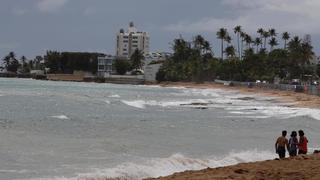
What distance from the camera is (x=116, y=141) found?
25.9 metres

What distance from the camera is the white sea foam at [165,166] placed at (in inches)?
632

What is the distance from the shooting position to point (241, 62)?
144750mm

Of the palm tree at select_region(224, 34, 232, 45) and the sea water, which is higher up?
the palm tree at select_region(224, 34, 232, 45)

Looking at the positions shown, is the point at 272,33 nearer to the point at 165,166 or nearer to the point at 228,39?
the point at 228,39

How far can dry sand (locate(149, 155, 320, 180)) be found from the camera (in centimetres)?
1101

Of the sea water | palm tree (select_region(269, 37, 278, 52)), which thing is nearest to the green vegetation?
palm tree (select_region(269, 37, 278, 52))

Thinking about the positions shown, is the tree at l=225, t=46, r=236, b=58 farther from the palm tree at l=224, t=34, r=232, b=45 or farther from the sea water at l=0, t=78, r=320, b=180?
the sea water at l=0, t=78, r=320, b=180

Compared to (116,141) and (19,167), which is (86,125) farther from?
(19,167)

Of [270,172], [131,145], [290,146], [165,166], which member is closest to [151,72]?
[131,145]

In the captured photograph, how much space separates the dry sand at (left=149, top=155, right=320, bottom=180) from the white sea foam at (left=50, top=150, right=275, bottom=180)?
12.3 feet

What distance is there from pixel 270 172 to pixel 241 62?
134 metres

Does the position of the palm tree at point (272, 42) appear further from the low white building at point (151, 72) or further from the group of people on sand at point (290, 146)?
the group of people on sand at point (290, 146)

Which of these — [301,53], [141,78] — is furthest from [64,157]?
[141,78]

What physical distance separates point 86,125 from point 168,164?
18007mm
